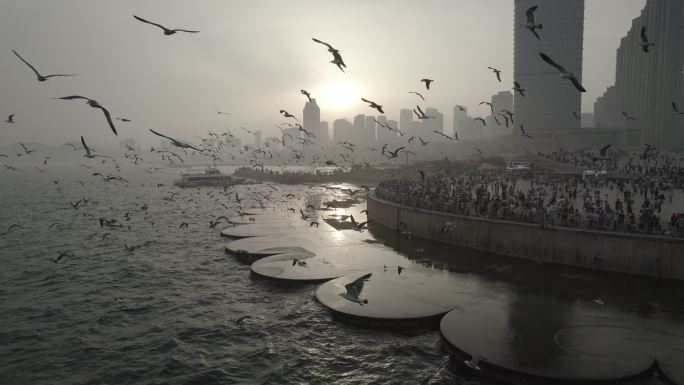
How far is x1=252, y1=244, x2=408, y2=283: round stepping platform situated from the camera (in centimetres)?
3000

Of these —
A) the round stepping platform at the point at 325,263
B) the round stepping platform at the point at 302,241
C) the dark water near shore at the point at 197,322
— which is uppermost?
the round stepping platform at the point at 302,241

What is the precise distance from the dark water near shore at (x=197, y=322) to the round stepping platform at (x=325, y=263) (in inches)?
51.1

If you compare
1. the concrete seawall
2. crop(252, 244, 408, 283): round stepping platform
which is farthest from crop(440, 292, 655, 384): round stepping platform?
crop(252, 244, 408, 283): round stepping platform

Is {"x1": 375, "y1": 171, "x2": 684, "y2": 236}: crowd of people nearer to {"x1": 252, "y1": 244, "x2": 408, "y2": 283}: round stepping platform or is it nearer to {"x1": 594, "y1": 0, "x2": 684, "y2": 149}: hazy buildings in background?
{"x1": 252, "y1": 244, "x2": 408, "y2": 283}: round stepping platform

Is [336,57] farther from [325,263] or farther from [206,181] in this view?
[206,181]

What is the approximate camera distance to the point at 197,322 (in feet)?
79.4

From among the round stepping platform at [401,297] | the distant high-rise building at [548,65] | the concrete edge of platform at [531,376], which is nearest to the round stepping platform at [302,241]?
the round stepping platform at [401,297]

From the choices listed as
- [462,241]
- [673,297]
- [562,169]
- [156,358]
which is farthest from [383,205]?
[562,169]

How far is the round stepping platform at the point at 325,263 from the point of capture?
30000 millimetres

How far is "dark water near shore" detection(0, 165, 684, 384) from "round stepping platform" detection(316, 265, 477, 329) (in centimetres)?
76

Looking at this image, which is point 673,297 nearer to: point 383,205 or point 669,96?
point 383,205

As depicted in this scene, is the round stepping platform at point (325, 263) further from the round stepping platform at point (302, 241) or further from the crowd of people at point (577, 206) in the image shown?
the crowd of people at point (577, 206)

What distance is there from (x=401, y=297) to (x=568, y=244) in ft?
47.8

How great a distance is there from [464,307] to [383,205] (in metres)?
28.6
